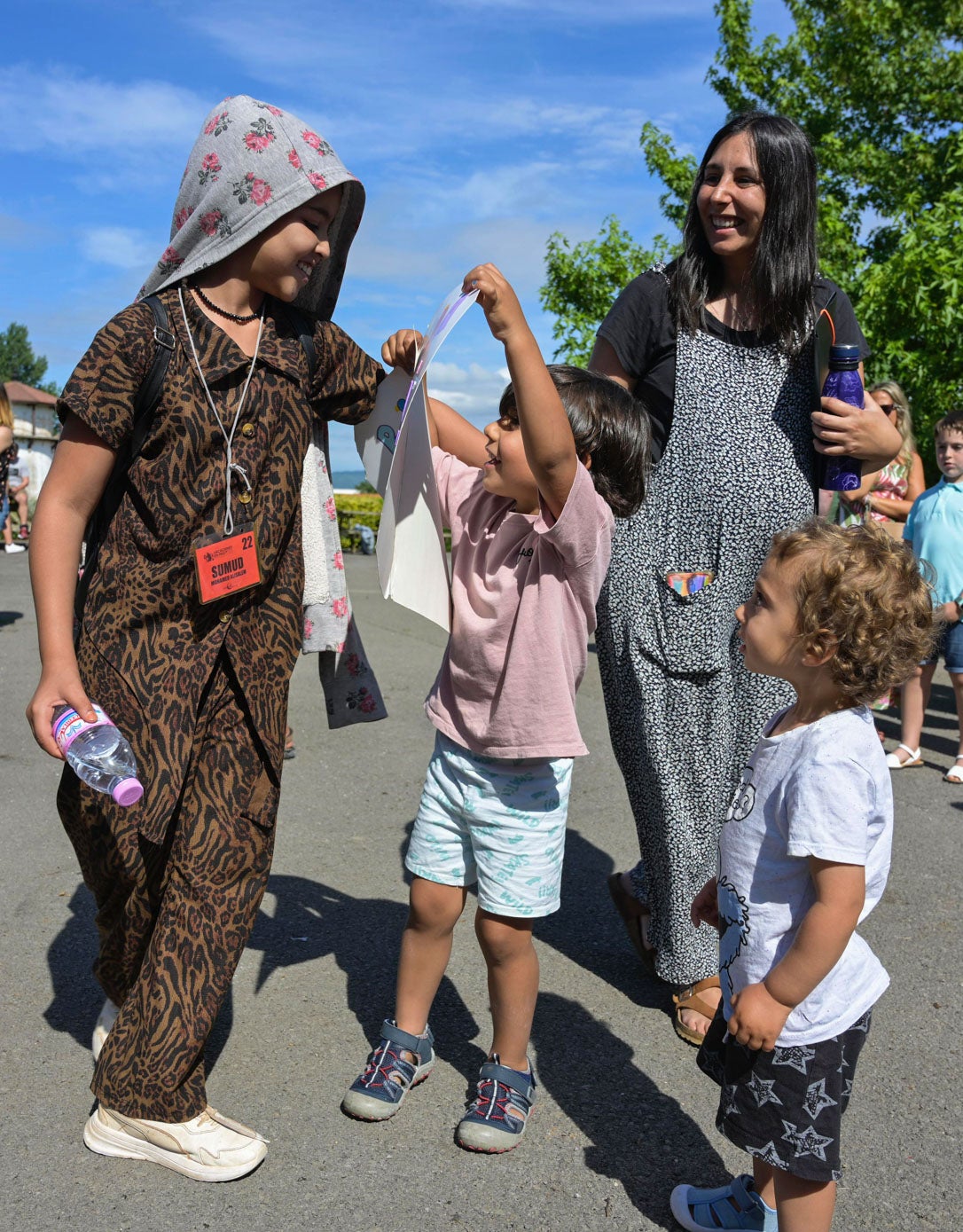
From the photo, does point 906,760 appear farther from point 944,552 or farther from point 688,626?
point 688,626

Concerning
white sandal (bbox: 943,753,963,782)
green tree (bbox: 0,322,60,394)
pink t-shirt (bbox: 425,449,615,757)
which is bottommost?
white sandal (bbox: 943,753,963,782)

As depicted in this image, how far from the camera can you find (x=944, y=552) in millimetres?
6312

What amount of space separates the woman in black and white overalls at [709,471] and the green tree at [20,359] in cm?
11795

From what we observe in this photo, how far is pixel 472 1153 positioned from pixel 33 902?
1.95m

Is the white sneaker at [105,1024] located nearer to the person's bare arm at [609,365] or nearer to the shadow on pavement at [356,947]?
the shadow on pavement at [356,947]

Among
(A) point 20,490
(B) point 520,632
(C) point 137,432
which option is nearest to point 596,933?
(B) point 520,632

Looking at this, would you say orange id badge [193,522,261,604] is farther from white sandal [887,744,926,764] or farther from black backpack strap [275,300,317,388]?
white sandal [887,744,926,764]

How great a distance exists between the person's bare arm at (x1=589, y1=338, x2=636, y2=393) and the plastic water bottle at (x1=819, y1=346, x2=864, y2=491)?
0.51m

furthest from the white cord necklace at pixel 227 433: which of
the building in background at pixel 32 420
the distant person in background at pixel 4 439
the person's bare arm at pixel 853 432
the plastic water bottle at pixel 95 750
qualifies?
the building in background at pixel 32 420

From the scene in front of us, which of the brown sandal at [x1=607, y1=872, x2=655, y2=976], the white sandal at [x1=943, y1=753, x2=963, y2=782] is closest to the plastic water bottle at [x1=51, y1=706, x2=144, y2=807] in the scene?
the brown sandal at [x1=607, y1=872, x2=655, y2=976]

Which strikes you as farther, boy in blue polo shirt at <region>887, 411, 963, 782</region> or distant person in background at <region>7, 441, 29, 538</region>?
distant person in background at <region>7, 441, 29, 538</region>

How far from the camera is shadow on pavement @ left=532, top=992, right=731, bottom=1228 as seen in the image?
2.44m

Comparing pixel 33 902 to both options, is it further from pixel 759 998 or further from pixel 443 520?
pixel 759 998

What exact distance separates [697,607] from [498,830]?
0.82 metres
